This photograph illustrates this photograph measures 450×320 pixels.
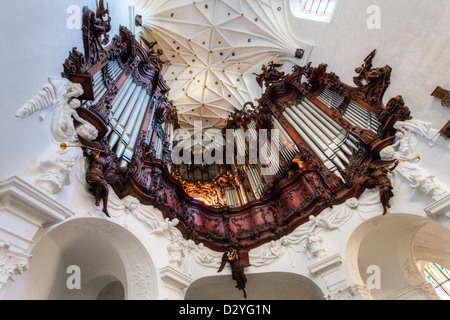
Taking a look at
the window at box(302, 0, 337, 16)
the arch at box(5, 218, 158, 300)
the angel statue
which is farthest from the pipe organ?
the window at box(302, 0, 337, 16)

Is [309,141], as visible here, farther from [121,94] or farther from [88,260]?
[88,260]

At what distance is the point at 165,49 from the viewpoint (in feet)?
47.8

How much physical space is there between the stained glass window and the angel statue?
516 cm

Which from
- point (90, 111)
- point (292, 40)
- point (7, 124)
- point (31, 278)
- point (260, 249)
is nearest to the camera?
point (7, 124)

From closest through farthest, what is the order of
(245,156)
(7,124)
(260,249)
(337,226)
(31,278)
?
(7,124) < (31,278) < (337,226) < (260,249) < (245,156)

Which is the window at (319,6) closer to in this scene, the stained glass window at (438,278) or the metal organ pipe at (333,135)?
the metal organ pipe at (333,135)

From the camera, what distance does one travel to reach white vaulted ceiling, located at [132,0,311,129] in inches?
525

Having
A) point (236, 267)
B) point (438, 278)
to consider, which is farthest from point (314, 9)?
point (236, 267)

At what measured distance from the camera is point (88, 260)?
499 centimetres

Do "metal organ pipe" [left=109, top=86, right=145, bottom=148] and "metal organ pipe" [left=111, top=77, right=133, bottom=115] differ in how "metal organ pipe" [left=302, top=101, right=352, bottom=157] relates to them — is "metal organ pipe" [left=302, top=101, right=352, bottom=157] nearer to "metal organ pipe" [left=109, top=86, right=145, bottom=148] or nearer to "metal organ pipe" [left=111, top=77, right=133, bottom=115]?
"metal organ pipe" [left=109, top=86, right=145, bottom=148]

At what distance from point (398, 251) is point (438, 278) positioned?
109 inches
